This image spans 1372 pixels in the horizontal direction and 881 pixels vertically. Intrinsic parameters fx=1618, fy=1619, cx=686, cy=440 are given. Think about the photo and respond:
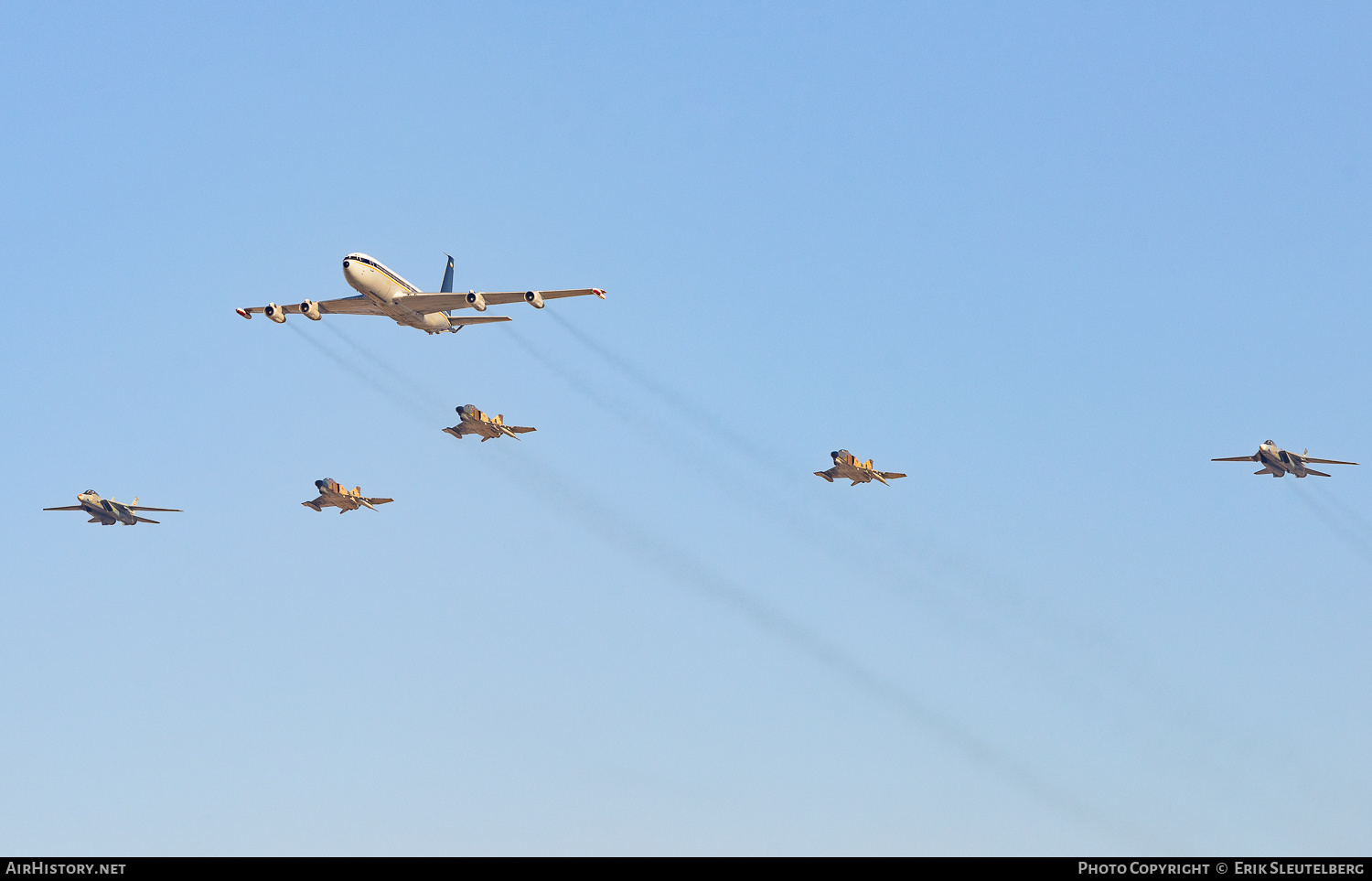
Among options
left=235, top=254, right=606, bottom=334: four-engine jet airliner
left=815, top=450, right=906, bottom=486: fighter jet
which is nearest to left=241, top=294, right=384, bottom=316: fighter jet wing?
left=235, top=254, right=606, bottom=334: four-engine jet airliner

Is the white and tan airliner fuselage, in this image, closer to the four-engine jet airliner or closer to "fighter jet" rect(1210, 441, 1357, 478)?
the four-engine jet airliner

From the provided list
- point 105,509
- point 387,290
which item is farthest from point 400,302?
point 105,509

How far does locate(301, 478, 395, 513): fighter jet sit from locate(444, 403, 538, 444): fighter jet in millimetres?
9051

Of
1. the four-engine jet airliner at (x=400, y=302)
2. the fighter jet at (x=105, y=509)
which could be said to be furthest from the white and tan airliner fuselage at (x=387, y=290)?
the fighter jet at (x=105, y=509)

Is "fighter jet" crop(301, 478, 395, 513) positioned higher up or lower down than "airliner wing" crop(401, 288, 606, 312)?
lower down

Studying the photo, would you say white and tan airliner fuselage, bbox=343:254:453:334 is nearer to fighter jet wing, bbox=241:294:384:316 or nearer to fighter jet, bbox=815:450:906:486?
fighter jet wing, bbox=241:294:384:316

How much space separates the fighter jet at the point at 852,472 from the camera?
473ft

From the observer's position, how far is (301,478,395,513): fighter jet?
149 metres

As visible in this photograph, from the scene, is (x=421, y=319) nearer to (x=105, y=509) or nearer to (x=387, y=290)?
(x=387, y=290)

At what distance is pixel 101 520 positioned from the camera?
155 meters

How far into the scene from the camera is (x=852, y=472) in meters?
145

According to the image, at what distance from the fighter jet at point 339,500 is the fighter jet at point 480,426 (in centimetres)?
905

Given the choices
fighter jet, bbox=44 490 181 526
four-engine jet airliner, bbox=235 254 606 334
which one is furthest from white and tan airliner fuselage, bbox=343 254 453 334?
fighter jet, bbox=44 490 181 526
